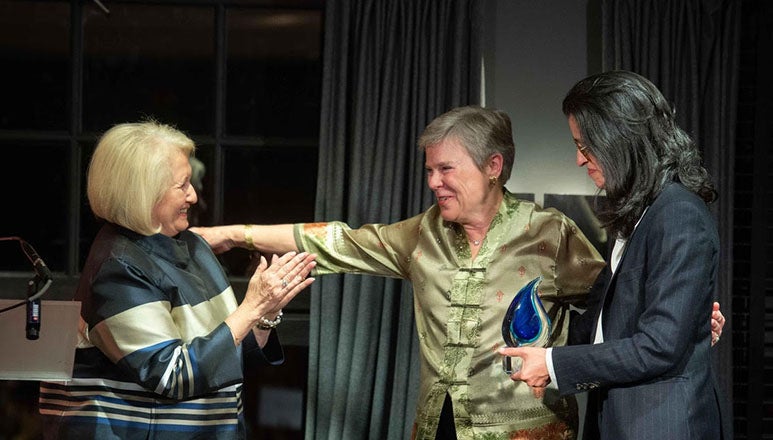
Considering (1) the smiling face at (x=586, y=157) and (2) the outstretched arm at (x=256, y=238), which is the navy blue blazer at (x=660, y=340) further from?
(2) the outstretched arm at (x=256, y=238)

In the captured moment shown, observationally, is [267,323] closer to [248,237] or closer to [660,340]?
[248,237]

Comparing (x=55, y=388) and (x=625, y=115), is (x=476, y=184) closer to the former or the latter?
(x=625, y=115)

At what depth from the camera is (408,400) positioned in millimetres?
3469

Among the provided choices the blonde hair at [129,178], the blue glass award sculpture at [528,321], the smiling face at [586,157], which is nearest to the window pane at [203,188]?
the blonde hair at [129,178]

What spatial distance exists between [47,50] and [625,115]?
277 centimetres

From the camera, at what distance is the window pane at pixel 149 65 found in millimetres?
3961

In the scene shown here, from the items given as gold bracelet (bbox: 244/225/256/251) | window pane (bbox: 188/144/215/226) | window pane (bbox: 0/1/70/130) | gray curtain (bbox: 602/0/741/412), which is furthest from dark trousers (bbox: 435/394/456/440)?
window pane (bbox: 0/1/70/130)

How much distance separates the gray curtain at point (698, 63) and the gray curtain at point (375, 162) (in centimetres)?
57

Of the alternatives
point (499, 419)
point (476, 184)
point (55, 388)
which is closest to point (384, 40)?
point (476, 184)

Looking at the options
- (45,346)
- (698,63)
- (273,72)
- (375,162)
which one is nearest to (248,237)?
(375,162)

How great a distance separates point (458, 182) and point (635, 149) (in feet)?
2.28

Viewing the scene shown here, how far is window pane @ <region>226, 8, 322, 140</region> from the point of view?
3.95m

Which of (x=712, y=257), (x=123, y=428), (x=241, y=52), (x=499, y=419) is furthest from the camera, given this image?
(x=241, y=52)

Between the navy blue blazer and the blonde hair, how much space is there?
1.06 meters
